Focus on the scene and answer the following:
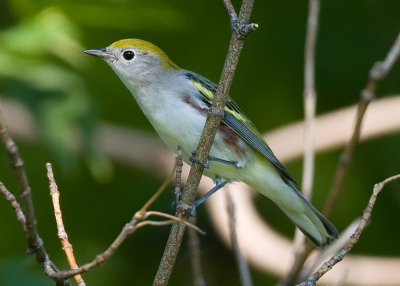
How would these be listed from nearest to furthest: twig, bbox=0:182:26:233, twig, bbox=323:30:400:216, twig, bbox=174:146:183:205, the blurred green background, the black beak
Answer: twig, bbox=0:182:26:233, twig, bbox=174:146:183:205, twig, bbox=323:30:400:216, the black beak, the blurred green background

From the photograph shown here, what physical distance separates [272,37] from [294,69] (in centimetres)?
25

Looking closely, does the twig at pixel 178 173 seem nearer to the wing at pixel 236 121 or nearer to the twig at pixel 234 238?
the twig at pixel 234 238

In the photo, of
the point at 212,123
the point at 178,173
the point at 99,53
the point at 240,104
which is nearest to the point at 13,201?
the point at 178,173

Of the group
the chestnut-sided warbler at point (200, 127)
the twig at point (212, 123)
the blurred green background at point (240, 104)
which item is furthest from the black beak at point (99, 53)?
the twig at point (212, 123)

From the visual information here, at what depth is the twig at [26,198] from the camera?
1390 mm

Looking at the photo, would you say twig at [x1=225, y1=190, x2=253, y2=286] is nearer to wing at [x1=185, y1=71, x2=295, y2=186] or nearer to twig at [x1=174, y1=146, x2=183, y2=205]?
wing at [x1=185, y1=71, x2=295, y2=186]

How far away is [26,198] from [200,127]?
4.29 ft

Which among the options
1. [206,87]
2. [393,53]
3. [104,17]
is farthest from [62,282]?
[104,17]

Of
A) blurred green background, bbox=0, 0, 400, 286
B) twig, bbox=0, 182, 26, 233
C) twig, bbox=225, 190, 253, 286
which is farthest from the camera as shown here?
blurred green background, bbox=0, 0, 400, 286

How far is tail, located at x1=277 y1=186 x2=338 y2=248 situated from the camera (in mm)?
2762

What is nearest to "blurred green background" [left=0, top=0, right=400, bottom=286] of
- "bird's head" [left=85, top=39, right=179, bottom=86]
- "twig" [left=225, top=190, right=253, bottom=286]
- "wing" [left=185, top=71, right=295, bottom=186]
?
"bird's head" [left=85, top=39, right=179, bottom=86]

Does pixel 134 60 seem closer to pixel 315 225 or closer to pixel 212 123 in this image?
pixel 315 225

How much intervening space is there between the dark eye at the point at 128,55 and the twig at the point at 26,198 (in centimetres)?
145

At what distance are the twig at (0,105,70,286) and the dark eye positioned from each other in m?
1.45
